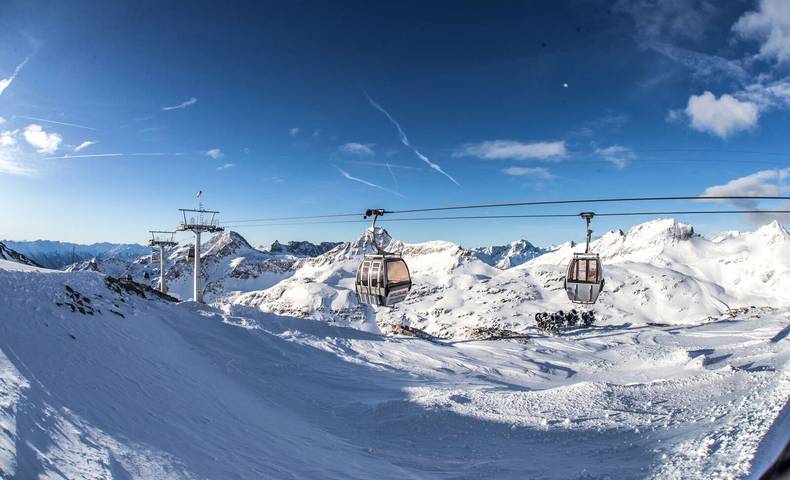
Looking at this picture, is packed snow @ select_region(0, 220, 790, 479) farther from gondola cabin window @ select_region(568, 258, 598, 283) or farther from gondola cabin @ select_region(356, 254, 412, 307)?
gondola cabin window @ select_region(568, 258, 598, 283)

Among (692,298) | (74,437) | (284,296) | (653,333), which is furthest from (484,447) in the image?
(692,298)

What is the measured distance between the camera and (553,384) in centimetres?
2114

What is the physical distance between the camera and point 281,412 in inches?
493

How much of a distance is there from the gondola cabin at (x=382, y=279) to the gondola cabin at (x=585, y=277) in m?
6.65

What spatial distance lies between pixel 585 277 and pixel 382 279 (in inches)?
324

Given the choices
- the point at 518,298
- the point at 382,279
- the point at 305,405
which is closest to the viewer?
the point at 305,405

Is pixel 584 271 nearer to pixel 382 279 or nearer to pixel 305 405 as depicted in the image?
pixel 382 279

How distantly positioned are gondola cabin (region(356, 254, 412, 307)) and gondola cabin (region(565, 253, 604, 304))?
262 inches

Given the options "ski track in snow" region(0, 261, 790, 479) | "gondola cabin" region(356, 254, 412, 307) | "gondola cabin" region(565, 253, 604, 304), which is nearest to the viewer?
"ski track in snow" region(0, 261, 790, 479)

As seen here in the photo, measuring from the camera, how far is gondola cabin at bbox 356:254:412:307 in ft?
46.9

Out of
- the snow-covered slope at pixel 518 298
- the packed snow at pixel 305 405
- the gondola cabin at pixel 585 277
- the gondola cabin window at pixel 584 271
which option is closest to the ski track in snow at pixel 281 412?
the packed snow at pixel 305 405

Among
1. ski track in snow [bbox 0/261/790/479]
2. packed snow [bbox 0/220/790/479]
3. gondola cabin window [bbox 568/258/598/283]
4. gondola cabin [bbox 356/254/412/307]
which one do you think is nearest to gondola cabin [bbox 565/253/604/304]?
gondola cabin window [bbox 568/258/598/283]

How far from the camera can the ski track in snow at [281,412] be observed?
20.5ft

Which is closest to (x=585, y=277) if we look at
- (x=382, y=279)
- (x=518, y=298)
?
(x=382, y=279)
